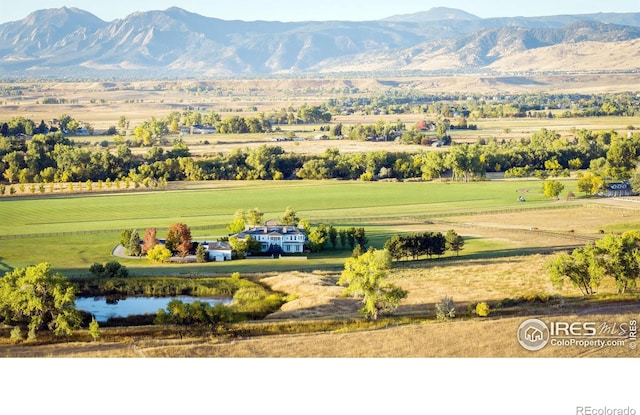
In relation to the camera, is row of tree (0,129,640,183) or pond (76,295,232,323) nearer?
pond (76,295,232,323)

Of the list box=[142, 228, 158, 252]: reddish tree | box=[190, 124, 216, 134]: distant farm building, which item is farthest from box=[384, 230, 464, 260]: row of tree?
box=[190, 124, 216, 134]: distant farm building

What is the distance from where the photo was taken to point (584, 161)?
12.2 metres

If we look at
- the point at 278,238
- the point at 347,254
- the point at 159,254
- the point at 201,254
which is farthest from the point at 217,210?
the point at 347,254

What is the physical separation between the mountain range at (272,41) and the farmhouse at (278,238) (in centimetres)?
304

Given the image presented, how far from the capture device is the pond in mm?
10242

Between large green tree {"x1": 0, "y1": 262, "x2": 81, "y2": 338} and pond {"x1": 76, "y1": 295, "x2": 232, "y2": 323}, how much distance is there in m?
0.66

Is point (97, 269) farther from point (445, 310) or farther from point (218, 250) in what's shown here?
point (445, 310)

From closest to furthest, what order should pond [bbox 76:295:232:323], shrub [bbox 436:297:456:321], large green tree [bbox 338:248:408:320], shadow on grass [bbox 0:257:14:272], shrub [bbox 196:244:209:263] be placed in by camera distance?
shrub [bbox 436:297:456:321]
large green tree [bbox 338:248:408:320]
shadow on grass [bbox 0:257:14:272]
pond [bbox 76:295:232:323]
shrub [bbox 196:244:209:263]

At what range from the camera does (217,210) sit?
1127cm

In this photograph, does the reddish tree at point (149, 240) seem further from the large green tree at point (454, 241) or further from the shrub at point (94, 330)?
the large green tree at point (454, 241)

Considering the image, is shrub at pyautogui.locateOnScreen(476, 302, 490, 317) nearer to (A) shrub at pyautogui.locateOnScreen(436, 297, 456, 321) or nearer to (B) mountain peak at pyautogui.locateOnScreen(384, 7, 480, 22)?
(A) shrub at pyautogui.locateOnScreen(436, 297, 456, 321)

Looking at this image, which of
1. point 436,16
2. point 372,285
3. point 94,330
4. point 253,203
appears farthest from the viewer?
point 436,16

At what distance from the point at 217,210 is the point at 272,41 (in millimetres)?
3825
